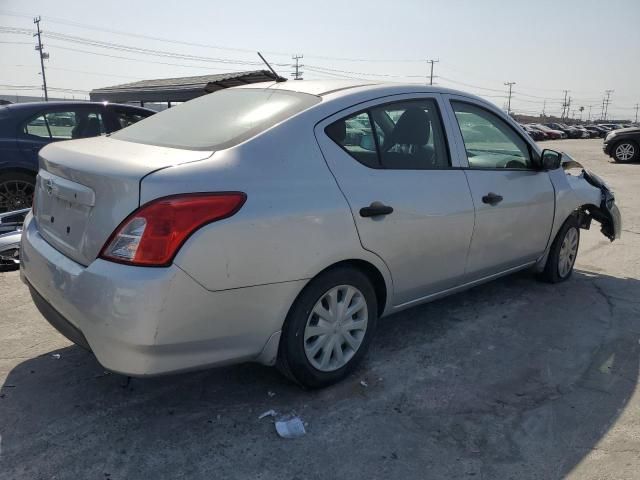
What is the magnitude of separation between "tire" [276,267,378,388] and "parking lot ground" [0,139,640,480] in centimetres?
13

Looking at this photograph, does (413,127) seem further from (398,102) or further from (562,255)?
(562,255)

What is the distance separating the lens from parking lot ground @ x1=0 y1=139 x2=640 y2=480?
232cm

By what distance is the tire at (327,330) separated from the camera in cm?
264

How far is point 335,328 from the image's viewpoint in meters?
2.86

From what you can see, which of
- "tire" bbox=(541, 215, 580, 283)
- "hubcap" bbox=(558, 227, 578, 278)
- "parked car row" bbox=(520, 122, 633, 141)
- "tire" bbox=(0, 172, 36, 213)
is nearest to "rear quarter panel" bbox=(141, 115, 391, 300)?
"tire" bbox=(541, 215, 580, 283)

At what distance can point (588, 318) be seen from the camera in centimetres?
407

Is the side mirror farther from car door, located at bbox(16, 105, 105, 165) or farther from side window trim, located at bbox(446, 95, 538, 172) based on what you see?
car door, located at bbox(16, 105, 105, 165)

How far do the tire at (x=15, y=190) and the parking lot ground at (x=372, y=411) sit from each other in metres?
2.54

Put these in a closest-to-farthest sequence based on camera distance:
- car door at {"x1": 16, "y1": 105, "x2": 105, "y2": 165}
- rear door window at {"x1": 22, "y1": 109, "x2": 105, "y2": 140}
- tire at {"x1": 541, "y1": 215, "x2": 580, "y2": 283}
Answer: tire at {"x1": 541, "y1": 215, "x2": 580, "y2": 283} → car door at {"x1": 16, "y1": 105, "x2": 105, "y2": 165} → rear door window at {"x1": 22, "y1": 109, "x2": 105, "y2": 140}

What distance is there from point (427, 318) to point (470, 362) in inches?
27.3

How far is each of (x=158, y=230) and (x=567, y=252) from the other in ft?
12.8

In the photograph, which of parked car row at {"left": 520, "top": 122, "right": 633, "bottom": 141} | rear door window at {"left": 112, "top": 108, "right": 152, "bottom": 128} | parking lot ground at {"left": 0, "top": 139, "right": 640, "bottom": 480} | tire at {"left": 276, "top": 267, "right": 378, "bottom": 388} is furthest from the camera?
parked car row at {"left": 520, "top": 122, "right": 633, "bottom": 141}

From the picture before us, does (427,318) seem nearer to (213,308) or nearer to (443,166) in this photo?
(443,166)

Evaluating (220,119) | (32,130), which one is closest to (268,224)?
(220,119)
